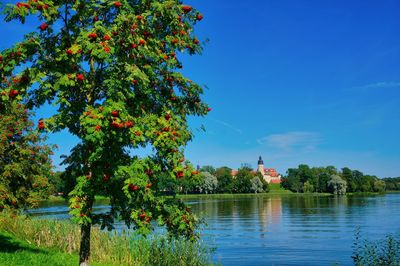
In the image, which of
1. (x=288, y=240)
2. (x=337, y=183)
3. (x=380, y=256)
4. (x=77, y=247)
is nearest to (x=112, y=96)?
(x=380, y=256)

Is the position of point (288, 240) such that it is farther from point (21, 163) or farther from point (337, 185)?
point (337, 185)

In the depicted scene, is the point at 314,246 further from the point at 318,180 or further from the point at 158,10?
the point at 318,180

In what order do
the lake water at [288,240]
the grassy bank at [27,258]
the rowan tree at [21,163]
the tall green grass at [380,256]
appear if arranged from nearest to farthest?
the grassy bank at [27,258]
the tall green grass at [380,256]
the rowan tree at [21,163]
the lake water at [288,240]

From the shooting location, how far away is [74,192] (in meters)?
9.30

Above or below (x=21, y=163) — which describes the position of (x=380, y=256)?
below

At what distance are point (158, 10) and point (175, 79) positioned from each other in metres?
2.04

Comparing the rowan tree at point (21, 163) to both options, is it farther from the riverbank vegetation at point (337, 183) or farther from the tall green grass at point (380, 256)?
the riverbank vegetation at point (337, 183)

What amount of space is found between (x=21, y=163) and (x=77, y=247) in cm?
693

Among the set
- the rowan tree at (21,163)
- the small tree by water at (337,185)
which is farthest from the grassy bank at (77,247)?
the small tree by water at (337,185)

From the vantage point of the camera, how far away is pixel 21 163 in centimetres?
2533

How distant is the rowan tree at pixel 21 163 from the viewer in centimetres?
2406

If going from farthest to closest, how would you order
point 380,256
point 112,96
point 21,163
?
point 21,163
point 380,256
point 112,96

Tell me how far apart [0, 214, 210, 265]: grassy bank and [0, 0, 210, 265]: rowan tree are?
2.63 metres

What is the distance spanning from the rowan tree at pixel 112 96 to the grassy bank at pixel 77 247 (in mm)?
2630
